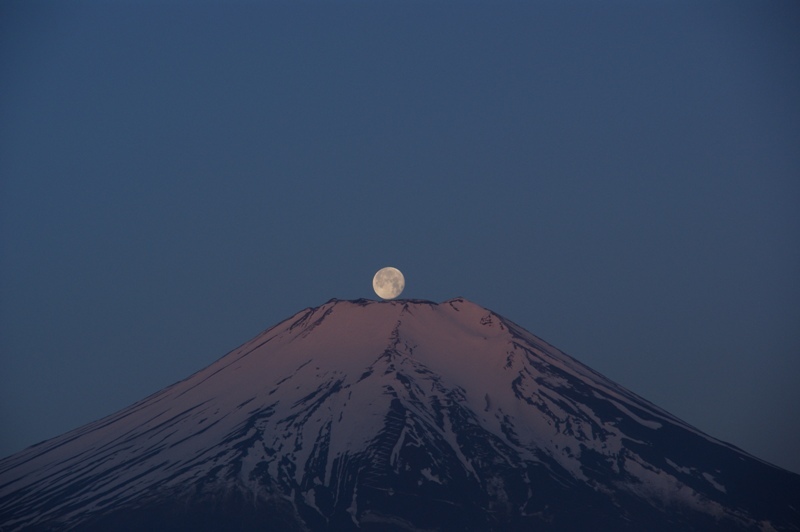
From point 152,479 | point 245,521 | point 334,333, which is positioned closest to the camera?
point 245,521

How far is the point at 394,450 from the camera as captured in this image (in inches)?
4333

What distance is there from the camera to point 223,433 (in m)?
117

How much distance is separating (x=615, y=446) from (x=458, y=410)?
1164 centimetres

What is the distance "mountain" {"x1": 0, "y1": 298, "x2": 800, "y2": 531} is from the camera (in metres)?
105

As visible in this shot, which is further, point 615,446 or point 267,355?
point 267,355

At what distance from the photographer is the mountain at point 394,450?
10525cm

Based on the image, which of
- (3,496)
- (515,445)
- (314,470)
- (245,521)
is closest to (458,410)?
(515,445)

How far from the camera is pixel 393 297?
12825 cm

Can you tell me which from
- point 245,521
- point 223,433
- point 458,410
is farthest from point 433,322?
point 245,521

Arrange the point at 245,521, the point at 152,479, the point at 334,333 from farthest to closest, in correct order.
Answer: the point at 334,333 → the point at 152,479 → the point at 245,521

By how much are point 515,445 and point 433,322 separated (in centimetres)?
1696

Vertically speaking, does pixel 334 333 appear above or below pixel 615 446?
above

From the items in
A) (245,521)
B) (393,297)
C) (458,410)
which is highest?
(393,297)

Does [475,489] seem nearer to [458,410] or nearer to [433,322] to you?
[458,410]
